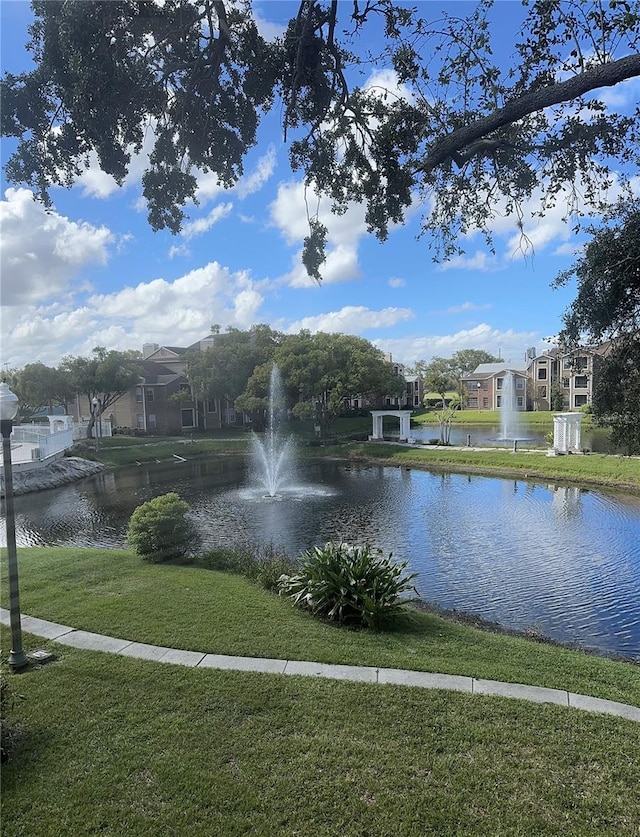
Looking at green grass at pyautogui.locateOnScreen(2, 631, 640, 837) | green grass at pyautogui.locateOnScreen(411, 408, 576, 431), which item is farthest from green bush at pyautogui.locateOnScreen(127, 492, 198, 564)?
green grass at pyautogui.locateOnScreen(411, 408, 576, 431)

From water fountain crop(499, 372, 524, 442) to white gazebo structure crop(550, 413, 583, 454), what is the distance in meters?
12.6

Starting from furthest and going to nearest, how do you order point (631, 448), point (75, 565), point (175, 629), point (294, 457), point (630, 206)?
1. point (294, 457)
2. point (75, 565)
3. point (175, 629)
4. point (631, 448)
5. point (630, 206)

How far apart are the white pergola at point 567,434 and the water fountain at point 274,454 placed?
44.4ft

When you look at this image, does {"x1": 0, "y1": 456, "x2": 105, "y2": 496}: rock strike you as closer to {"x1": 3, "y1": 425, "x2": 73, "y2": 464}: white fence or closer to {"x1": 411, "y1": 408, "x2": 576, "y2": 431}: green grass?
{"x1": 3, "y1": 425, "x2": 73, "y2": 464}: white fence

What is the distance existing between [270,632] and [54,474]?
835 inches

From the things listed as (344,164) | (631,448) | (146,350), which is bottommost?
(631,448)

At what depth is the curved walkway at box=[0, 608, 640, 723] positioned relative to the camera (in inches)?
189

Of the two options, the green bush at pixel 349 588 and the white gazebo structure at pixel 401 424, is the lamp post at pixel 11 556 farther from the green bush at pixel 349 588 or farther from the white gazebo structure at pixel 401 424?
the white gazebo structure at pixel 401 424

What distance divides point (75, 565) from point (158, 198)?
6824mm

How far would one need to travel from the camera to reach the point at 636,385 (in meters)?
4.76

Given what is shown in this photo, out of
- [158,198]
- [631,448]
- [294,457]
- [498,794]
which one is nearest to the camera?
[498,794]

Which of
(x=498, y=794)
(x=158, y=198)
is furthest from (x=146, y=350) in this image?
(x=498, y=794)

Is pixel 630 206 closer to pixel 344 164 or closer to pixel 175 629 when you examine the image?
pixel 344 164

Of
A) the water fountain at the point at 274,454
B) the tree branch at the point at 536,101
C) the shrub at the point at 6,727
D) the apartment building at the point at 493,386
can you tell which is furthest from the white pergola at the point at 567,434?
the apartment building at the point at 493,386
